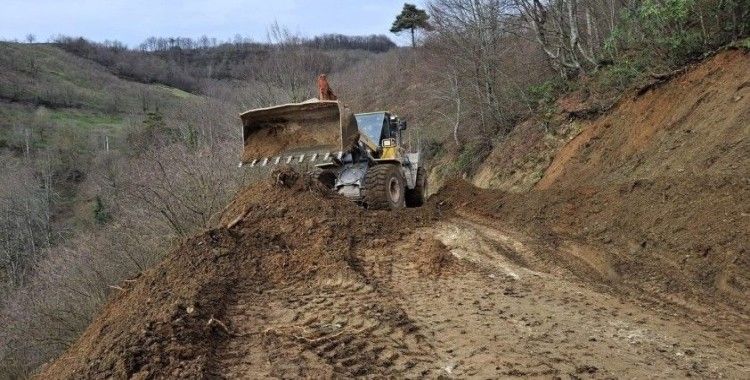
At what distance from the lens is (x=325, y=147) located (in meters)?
9.33

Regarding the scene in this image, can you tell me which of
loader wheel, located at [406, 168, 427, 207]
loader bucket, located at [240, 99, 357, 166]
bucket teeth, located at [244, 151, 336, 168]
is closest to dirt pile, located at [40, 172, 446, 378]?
bucket teeth, located at [244, 151, 336, 168]

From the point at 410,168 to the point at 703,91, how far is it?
19.2 ft

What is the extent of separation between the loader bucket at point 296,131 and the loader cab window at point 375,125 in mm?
2519

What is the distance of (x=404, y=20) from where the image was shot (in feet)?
187

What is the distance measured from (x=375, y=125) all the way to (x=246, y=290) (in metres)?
7.50

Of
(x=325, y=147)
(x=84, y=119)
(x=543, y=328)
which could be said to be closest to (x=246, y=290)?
(x=543, y=328)

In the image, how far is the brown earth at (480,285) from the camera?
3.92m

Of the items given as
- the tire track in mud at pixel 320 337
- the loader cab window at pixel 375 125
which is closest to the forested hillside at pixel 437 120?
the tire track in mud at pixel 320 337

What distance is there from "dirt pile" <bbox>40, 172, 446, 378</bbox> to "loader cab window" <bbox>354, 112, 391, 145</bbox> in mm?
4068

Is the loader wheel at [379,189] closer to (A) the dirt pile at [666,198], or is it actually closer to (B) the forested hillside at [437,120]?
(A) the dirt pile at [666,198]

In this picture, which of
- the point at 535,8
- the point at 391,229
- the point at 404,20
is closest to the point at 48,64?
the point at 404,20

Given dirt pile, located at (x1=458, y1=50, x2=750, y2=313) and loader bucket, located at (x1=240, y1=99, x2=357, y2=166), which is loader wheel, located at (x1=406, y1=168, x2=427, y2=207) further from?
loader bucket, located at (x1=240, y1=99, x2=357, y2=166)

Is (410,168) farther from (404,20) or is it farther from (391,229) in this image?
(404,20)

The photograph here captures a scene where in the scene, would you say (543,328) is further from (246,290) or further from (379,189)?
(379,189)
